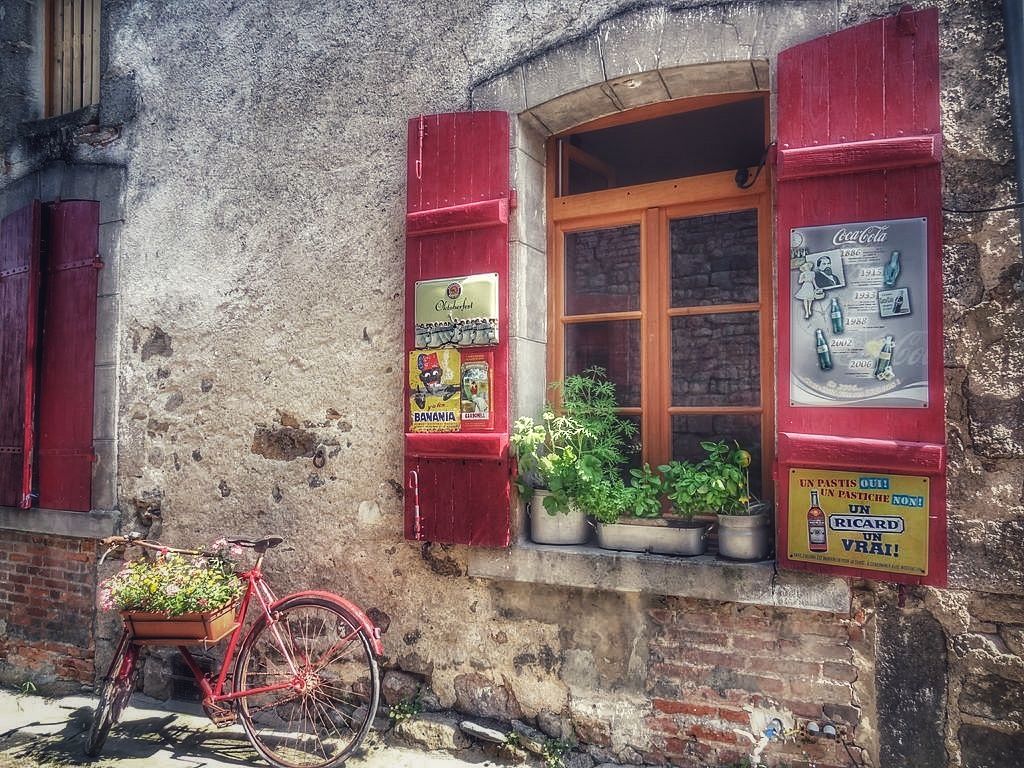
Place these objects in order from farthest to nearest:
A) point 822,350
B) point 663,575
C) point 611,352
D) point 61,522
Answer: point 61,522
point 611,352
point 663,575
point 822,350

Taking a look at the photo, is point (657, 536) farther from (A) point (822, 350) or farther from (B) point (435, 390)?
(B) point (435, 390)

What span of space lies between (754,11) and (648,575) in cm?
232

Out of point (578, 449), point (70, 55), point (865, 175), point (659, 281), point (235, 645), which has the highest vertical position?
point (70, 55)

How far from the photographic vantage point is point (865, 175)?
9.54 ft

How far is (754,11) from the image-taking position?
3.16 meters

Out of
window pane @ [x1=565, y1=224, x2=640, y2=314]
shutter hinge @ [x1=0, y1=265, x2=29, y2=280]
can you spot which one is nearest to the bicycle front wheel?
window pane @ [x1=565, y1=224, x2=640, y2=314]

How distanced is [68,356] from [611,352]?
343 centimetres

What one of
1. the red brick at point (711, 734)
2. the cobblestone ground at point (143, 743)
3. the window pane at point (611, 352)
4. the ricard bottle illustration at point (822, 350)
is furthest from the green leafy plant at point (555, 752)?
the ricard bottle illustration at point (822, 350)

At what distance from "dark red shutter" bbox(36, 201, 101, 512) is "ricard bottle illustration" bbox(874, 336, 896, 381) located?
14.2 ft

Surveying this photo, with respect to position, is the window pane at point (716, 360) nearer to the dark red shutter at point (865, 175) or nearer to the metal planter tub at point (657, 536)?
the dark red shutter at point (865, 175)

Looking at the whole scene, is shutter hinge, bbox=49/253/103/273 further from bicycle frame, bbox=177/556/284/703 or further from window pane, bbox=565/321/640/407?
window pane, bbox=565/321/640/407

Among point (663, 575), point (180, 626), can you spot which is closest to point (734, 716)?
point (663, 575)

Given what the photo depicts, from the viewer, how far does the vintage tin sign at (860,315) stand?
2799 mm

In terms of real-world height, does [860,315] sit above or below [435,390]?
above
